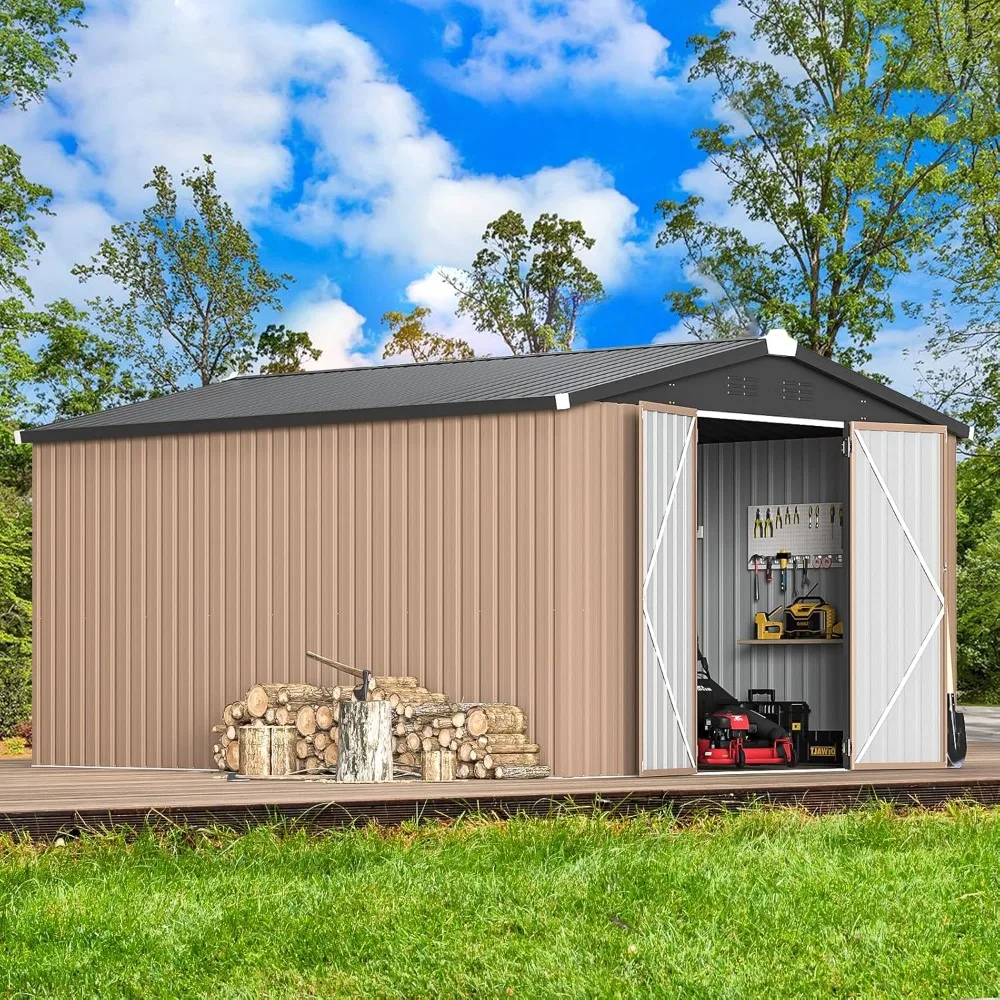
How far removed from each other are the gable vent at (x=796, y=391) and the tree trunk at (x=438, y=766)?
337 cm

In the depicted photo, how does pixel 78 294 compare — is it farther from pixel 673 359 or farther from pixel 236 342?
pixel 673 359

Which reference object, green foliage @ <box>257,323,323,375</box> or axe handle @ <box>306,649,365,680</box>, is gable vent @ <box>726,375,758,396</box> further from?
green foliage @ <box>257,323,323,375</box>

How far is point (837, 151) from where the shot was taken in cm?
2266

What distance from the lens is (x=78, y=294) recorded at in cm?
2484

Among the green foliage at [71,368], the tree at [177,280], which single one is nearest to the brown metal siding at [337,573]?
the green foliage at [71,368]

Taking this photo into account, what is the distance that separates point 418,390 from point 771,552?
10.3 feet

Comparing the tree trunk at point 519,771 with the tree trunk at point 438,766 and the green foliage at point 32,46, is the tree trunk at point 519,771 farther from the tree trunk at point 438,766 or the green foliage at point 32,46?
the green foliage at point 32,46

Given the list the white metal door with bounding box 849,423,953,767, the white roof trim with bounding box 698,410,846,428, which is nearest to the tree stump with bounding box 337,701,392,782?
the white roof trim with bounding box 698,410,846,428

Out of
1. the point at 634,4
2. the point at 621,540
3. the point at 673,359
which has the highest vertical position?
the point at 634,4

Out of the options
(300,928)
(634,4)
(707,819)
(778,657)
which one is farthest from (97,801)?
(634,4)

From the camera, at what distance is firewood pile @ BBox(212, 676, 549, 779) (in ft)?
32.3

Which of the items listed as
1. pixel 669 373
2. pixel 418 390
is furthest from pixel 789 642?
pixel 418 390

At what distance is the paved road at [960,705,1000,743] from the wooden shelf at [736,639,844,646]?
A: 259cm

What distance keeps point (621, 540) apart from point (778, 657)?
9.59ft
